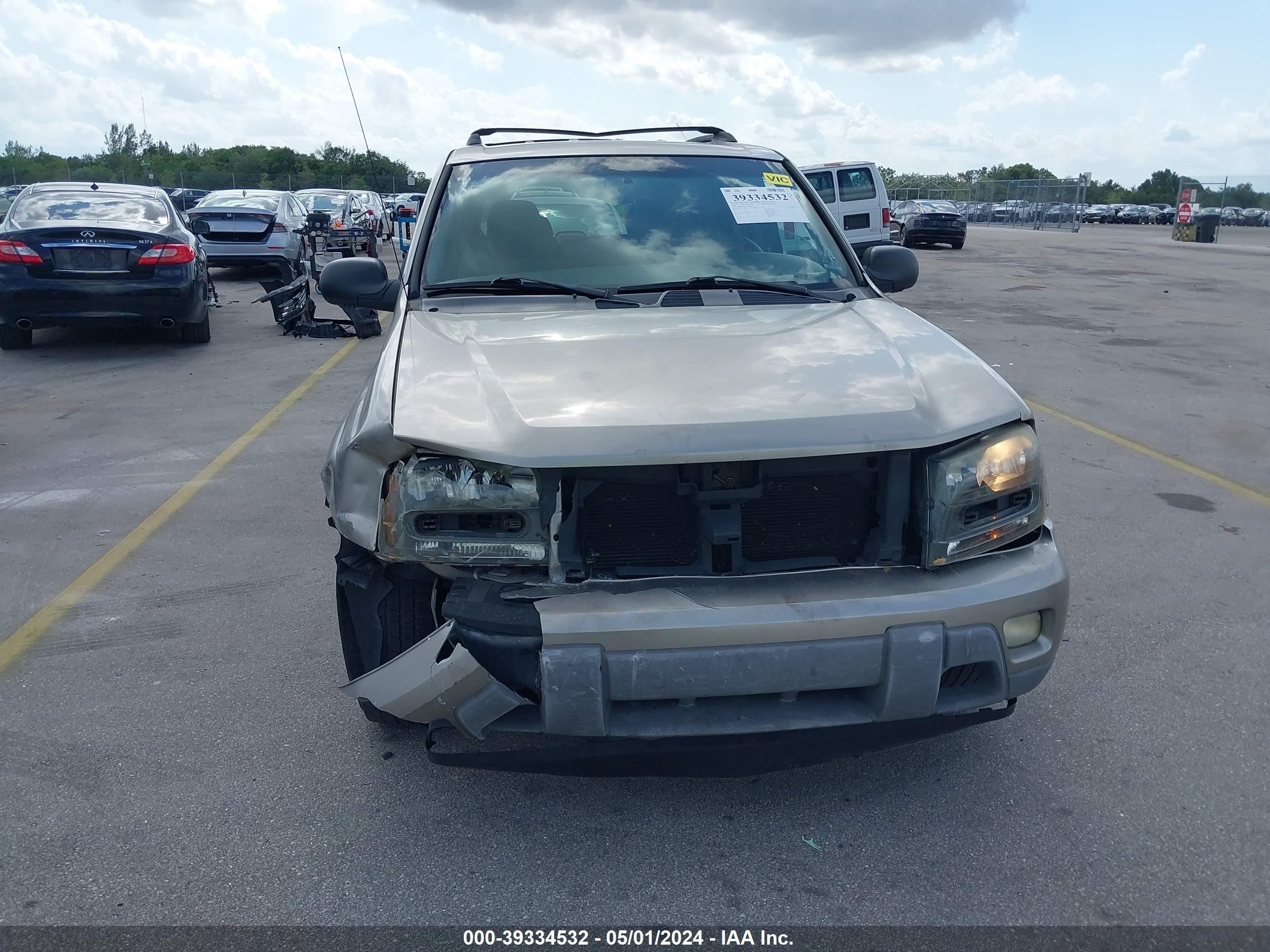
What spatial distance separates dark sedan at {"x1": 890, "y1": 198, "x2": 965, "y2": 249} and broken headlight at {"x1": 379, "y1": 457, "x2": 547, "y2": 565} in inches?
1140

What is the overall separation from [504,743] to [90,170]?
206ft

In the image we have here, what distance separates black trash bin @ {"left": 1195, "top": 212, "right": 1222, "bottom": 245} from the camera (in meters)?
37.3

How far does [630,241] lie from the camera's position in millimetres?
3982

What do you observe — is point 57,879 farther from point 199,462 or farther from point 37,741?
point 199,462

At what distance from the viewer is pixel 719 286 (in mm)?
3787

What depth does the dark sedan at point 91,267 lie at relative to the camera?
962 centimetres

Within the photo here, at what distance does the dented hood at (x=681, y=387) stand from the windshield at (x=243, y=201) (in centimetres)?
1495

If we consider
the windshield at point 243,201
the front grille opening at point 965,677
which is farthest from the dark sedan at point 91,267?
the front grille opening at point 965,677

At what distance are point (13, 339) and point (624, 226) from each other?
9113 mm

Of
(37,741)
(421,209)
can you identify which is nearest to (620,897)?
(37,741)

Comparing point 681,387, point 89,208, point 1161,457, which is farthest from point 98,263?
point 1161,457

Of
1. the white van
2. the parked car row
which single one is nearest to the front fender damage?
the parked car row

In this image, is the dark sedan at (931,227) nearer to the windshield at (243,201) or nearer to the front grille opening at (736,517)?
the windshield at (243,201)

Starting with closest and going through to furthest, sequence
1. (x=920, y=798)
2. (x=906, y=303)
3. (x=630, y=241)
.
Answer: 1. (x=920, y=798)
2. (x=630, y=241)
3. (x=906, y=303)
